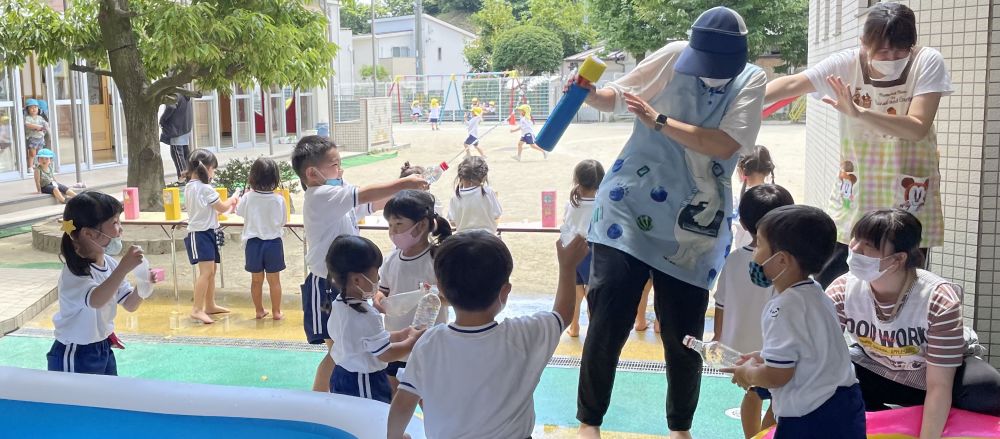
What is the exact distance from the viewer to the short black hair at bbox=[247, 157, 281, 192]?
20.2 feet

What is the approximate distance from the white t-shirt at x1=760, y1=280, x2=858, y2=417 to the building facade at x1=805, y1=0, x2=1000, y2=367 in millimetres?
1983

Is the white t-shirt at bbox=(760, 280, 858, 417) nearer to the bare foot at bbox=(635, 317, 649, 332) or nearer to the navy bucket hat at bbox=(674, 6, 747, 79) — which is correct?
the navy bucket hat at bbox=(674, 6, 747, 79)

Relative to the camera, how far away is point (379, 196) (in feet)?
13.0

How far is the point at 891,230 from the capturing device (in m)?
2.86

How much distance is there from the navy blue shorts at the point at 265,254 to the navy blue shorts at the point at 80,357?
7.92ft

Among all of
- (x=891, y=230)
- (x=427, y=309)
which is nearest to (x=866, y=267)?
(x=891, y=230)

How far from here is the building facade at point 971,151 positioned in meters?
4.00

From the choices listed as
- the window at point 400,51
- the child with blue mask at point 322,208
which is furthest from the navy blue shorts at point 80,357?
the window at point 400,51

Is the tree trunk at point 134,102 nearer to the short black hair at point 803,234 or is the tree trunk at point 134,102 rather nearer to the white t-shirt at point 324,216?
the white t-shirt at point 324,216

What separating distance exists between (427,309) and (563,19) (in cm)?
4669

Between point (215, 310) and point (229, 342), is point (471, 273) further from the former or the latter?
point (215, 310)

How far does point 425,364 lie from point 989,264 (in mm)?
2827

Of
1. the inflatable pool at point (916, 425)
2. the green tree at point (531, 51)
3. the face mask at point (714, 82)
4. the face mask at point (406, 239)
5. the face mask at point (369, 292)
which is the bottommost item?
the inflatable pool at point (916, 425)

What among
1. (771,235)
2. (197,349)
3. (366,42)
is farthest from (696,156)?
(366,42)
